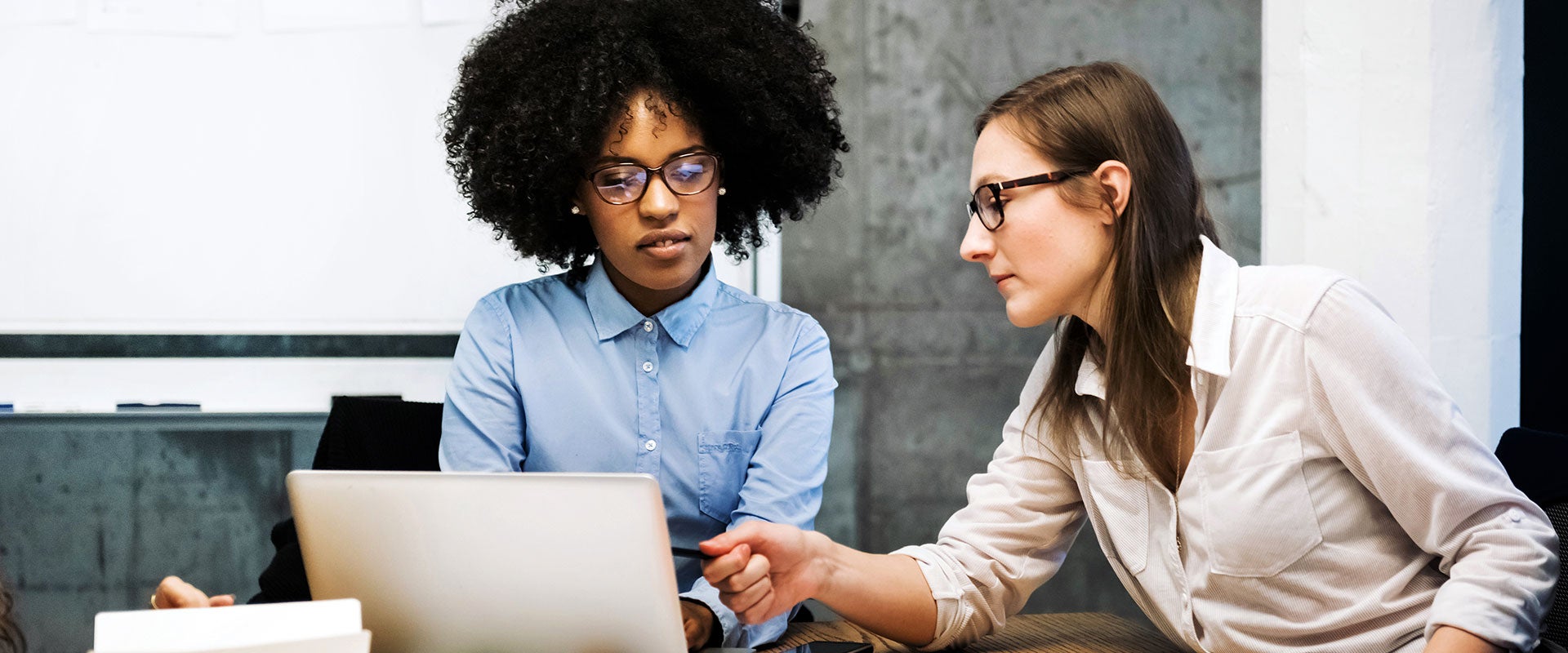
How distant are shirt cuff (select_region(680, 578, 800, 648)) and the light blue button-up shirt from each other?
0.20 metres

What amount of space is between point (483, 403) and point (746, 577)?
67 centimetres

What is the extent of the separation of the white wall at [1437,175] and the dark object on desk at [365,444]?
5.87ft

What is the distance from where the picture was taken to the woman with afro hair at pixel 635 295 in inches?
66.4

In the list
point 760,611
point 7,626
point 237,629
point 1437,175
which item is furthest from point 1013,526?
point 1437,175

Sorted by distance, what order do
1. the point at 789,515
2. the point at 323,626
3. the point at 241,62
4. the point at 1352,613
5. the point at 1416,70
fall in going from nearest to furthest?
the point at 323,626 → the point at 1352,613 → the point at 789,515 → the point at 1416,70 → the point at 241,62

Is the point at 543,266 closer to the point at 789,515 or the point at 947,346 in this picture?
the point at 789,515

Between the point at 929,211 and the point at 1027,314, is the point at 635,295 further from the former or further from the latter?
the point at 929,211

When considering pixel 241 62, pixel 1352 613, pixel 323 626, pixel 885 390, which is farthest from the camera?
pixel 885 390

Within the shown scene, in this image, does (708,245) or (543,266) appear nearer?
(708,245)

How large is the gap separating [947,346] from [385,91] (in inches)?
62.4

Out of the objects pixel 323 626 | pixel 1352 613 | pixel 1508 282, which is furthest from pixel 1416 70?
pixel 323 626

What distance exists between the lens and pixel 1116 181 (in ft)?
4.55

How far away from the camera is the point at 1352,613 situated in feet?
4.24

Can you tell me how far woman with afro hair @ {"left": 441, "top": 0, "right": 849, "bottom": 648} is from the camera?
1.69 meters
